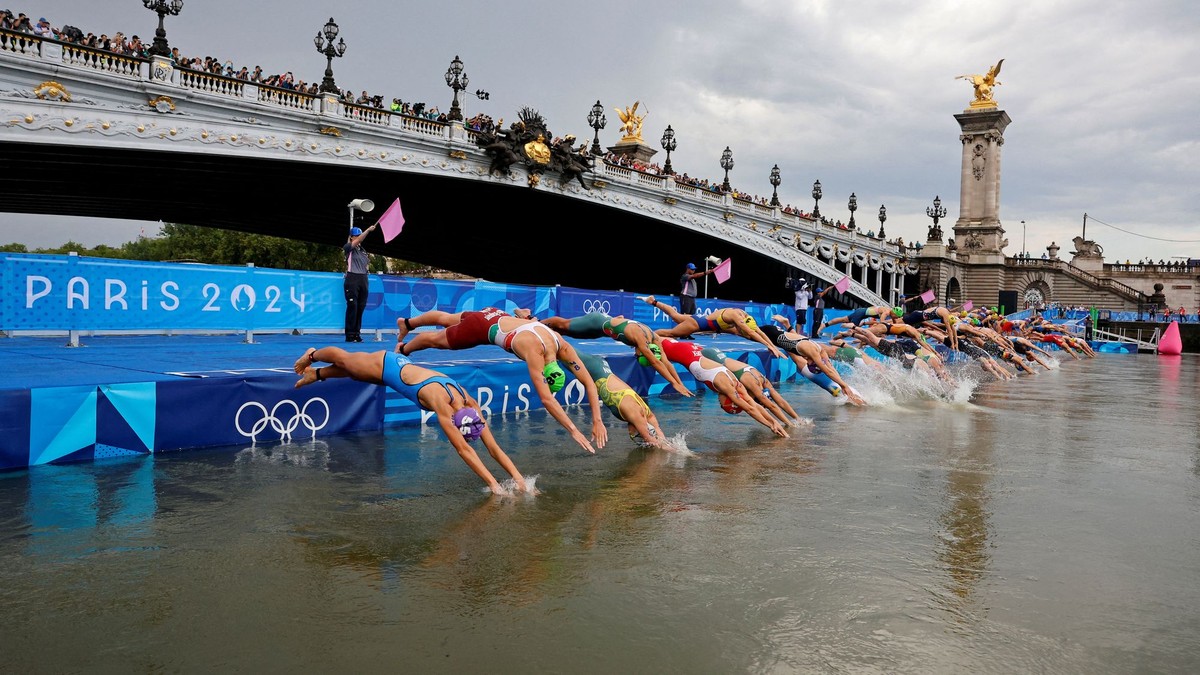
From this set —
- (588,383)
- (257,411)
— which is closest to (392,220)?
(257,411)

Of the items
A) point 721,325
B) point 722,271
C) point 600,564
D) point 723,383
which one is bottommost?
point 600,564

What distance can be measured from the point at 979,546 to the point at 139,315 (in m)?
14.0

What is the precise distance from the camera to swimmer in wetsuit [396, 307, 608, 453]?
8742mm

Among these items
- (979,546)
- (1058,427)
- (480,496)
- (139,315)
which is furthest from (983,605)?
(139,315)

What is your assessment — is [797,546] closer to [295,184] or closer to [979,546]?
[979,546]

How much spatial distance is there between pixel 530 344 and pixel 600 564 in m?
3.78

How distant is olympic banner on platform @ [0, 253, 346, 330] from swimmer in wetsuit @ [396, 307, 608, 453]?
7114 millimetres

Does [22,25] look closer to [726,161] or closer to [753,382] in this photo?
[753,382]

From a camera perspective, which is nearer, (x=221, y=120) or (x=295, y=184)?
(x=221, y=120)

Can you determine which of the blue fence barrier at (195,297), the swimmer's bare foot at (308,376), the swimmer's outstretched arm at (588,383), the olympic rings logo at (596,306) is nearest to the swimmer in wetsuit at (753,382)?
the swimmer's outstretched arm at (588,383)

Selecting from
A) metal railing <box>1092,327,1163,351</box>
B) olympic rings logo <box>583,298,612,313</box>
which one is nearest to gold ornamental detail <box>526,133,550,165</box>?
olympic rings logo <box>583,298,612,313</box>

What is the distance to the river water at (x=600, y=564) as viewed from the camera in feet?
13.6

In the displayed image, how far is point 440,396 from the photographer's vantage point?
→ 7.62m

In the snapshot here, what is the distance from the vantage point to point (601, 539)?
6184 millimetres
